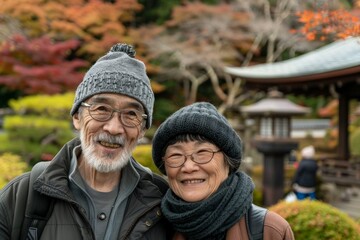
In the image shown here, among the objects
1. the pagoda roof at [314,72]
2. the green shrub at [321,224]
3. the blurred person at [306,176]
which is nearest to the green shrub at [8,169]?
the green shrub at [321,224]

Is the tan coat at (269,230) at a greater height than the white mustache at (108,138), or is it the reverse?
the white mustache at (108,138)

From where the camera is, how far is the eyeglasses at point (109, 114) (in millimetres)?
1902

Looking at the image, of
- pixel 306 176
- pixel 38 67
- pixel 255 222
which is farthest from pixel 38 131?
pixel 255 222

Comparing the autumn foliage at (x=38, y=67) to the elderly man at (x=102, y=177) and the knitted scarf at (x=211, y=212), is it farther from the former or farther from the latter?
the knitted scarf at (x=211, y=212)

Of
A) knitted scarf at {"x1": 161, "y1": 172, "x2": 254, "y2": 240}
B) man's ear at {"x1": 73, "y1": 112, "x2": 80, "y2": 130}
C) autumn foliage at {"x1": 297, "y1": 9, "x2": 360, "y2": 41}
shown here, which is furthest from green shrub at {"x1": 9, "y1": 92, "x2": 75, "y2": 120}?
knitted scarf at {"x1": 161, "y1": 172, "x2": 254, "y2": 240}

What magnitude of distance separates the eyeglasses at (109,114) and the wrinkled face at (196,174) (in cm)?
23

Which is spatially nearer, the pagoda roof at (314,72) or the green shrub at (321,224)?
the green shrub at (321,224)

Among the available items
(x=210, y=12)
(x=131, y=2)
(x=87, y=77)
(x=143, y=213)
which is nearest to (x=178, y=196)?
(x=143, y=213)

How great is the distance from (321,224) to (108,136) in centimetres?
243

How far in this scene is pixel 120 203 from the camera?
192 cm

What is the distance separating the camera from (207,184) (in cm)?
191

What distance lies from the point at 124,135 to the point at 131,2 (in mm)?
15577

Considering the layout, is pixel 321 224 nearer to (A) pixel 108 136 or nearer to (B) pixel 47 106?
(A) pixel 108 136

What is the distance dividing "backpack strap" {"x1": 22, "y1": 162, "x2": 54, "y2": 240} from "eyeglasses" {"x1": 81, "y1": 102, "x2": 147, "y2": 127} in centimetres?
40
